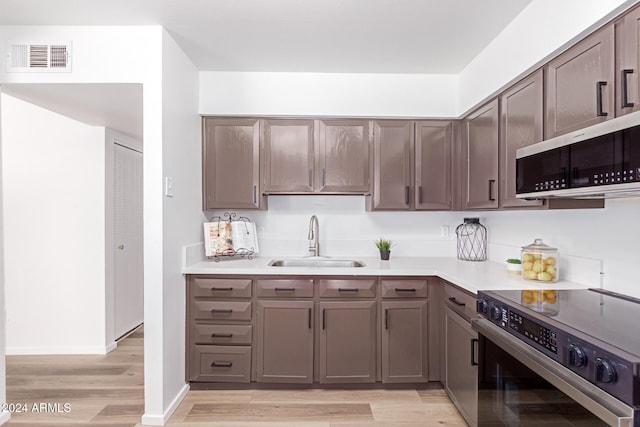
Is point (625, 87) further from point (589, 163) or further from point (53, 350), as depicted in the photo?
point (53, 350)

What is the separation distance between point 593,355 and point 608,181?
0.57m

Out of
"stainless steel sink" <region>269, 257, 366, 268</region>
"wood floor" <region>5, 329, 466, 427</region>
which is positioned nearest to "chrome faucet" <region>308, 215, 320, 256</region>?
"stainless steel sink" <region>269, 257, 366, 268</region>

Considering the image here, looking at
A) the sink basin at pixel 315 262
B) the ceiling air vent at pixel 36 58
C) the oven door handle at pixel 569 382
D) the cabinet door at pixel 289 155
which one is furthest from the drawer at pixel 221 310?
the ceiling air vent at pixel 36 58

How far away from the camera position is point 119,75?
2180 mm

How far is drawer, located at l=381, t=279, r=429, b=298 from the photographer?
8.23 feet

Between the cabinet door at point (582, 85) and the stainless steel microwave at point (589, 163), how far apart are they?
204 millimetres

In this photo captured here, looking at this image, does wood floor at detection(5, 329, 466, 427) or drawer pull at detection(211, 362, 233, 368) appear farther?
drawer pull at detection(211, 362, 233, 368)

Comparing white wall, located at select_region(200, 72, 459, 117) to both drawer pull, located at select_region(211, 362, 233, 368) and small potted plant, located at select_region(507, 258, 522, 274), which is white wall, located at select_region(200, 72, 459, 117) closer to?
small potted plant, located at select_region(507, 258, 522, 274)

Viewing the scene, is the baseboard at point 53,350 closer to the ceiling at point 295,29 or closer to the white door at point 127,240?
the white door at point 127,240

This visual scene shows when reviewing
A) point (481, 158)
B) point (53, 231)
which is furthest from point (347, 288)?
point (53, 231)

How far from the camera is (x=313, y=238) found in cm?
305

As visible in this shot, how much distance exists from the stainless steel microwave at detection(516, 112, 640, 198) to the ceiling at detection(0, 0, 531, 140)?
990 millimetres

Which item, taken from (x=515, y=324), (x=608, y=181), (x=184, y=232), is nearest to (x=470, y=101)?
(x=608, y=181)

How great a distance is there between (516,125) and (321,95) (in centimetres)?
147
